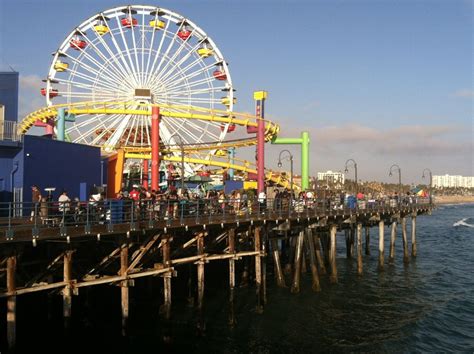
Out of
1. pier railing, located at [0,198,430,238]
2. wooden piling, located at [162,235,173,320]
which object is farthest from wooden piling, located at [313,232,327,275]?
wooden piling, located at [162,235,173,320]

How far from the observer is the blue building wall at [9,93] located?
24.6m

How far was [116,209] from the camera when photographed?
658 inches

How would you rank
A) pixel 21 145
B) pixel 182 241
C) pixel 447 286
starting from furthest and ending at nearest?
pixel 447 286 < pixel 182 241 < pixel 21 145

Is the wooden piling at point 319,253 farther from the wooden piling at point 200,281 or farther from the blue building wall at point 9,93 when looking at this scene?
the blue building wall at point 9,93

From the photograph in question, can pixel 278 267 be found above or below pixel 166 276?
below

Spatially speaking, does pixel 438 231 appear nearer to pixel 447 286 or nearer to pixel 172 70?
pixel 447 286

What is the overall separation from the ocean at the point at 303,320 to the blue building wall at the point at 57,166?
17.2 feet

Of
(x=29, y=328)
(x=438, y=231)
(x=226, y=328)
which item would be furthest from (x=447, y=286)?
(x=438, y=231)

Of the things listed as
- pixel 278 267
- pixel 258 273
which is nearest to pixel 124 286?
pixel 258 273

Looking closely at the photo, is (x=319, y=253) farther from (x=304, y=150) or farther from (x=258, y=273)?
(x=304, y=150)

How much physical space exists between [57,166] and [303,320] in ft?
42.1

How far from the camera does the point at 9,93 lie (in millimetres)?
24750

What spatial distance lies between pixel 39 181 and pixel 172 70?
2284 cm

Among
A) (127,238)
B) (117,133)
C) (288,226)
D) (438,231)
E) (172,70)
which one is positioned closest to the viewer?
(127,238)
